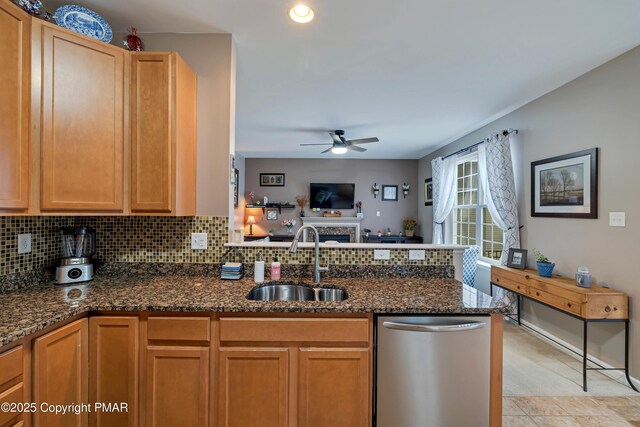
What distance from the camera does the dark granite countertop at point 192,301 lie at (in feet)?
4.53

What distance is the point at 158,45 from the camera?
2.13 meters

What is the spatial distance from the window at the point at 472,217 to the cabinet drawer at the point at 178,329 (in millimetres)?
4013

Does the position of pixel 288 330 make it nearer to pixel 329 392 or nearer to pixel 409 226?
pixel 329 392

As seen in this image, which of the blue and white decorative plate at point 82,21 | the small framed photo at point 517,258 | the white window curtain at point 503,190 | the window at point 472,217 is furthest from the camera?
the window at point 472,217

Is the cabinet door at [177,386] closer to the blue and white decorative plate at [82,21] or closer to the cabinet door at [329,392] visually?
the cabinet door at [329,392]

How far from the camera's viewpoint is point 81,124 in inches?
64.4

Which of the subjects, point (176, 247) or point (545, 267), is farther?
point (545, 267)

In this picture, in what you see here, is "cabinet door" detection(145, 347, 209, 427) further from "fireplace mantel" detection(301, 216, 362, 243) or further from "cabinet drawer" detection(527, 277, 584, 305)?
"fireplace mantel" detection(301, 216, 362, 243)

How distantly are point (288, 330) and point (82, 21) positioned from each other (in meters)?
2.11

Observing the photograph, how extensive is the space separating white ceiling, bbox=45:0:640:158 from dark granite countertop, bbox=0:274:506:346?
1742mm

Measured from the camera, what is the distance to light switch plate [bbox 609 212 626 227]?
7.80 feet

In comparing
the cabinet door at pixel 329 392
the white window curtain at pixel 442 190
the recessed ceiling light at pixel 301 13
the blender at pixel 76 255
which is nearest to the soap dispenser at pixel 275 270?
the cabinet door at pixel 329 392

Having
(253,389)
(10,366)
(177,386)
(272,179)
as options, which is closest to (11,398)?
(10,366)

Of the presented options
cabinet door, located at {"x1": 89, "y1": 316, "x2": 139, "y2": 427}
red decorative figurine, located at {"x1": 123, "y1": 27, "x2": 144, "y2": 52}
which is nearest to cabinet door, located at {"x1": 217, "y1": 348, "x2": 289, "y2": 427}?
cabinet door, located at {"x1": 89, "y1": 316, "x2": 139, "y2": 427}
